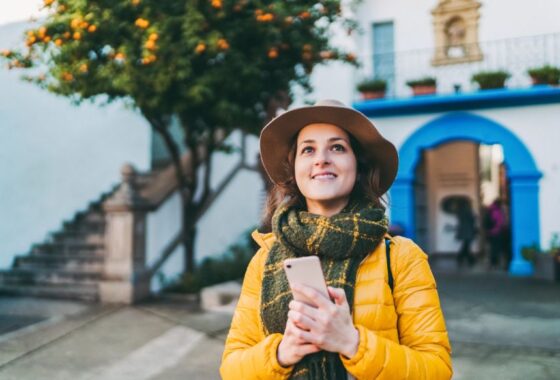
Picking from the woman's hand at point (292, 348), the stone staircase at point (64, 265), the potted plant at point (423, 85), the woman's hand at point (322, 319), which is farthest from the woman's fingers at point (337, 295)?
the potted plant at point (423, 85)

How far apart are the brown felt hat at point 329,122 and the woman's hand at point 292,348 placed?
746mm

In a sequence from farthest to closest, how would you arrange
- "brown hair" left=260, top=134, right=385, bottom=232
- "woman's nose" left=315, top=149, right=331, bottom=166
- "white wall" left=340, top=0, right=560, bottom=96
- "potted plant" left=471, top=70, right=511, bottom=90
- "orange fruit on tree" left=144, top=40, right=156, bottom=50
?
"white wall" left=340, top=0, right=560, bottom=96
"potted plant" left=471, top=70, right=511, bottom=90
"orange fruit on tree" left=144, top=40, right=156, bottom=50
"brown hair" left=260, top=134, right=385, bottom=232
"woman's nose" left=315, top=149, right=331, bottom=166

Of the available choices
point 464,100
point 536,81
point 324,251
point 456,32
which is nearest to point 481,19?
point 456,32

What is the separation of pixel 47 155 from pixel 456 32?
8.84 meters

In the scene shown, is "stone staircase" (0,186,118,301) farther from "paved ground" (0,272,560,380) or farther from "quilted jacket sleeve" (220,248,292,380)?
"quilted jacket sleeve" (220,248,292,380)

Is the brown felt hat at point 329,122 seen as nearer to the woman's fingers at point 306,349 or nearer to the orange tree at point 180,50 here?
the woman's fingers at point 306,349

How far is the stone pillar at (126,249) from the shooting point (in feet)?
22.5

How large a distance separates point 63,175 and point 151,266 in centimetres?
259

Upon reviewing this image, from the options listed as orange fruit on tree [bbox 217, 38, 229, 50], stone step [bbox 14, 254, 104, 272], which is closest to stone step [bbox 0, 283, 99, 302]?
stone step [bbox 14, 254, 104, 272]

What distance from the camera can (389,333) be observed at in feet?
5.23

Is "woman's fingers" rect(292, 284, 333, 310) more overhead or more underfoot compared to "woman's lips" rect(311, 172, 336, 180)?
more underfoot

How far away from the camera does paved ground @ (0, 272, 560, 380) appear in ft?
14.2

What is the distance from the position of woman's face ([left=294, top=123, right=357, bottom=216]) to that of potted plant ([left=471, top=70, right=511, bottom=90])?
901 centimetres

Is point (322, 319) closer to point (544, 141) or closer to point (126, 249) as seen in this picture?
point (126, 249)
